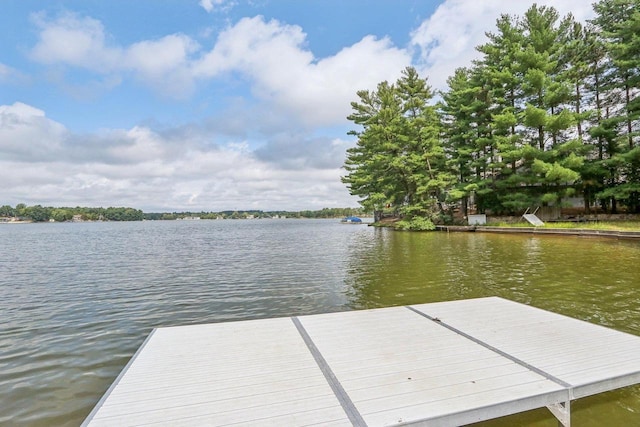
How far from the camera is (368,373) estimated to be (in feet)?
9.61

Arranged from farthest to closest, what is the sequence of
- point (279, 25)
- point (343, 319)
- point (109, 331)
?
1. point (279, 25)
2. point (109, 331)
3. point (343, 319)

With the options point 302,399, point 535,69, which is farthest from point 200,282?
point 535,69

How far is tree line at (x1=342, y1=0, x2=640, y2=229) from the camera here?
21312 mm

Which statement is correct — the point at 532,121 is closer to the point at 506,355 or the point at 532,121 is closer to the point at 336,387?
the point at 506,355

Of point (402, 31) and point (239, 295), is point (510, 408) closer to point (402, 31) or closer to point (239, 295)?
point (239, 295)

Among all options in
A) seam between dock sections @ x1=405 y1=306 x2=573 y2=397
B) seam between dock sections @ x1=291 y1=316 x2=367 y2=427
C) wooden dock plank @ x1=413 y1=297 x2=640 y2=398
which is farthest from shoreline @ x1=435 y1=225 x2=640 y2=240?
seam between dock sections @ x1=291 y1=316 x2=367 y2=427

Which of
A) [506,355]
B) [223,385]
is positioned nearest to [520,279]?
[506,355]

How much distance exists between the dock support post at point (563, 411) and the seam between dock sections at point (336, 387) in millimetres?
1700

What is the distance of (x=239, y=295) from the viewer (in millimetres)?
8227

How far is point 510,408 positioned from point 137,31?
23.8 metres

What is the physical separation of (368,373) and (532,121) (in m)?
25.2

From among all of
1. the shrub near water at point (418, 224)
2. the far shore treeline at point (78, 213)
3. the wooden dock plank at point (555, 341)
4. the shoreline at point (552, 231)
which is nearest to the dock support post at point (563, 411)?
the wooden dock plank at point (555, 341)

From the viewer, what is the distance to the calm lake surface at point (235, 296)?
3.67 m

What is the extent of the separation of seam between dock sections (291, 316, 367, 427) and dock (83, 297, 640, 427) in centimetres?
1
